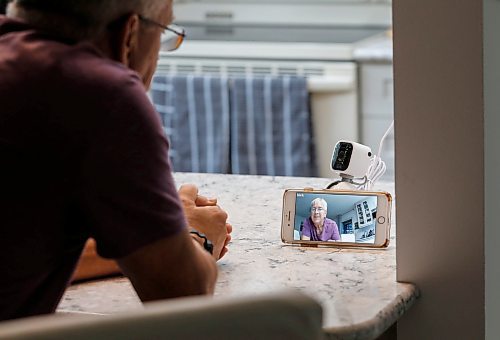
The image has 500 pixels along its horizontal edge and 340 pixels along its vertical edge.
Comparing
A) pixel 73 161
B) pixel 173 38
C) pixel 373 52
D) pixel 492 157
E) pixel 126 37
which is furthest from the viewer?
pixel 373 52

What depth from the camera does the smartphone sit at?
1.79m

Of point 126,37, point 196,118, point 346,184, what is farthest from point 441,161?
A: point 196,118

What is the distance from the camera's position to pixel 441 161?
1.60 m

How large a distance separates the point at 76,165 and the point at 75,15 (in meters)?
0.20

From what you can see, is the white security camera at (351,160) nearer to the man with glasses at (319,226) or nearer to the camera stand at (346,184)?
the camera stand at (346,184)

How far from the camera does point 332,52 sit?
4156mm

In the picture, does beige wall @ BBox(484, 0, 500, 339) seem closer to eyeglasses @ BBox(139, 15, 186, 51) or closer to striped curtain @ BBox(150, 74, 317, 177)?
eyeglasses @ BBox(139, 15, 186, 51)

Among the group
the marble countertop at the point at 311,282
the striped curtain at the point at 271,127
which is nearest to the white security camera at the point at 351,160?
the marble countertop at the point at 311,282

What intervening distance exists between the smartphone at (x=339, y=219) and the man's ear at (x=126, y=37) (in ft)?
1.61

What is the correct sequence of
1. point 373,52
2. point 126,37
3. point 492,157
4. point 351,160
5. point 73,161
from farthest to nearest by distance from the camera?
1. point 373,52
2. point 351,160
3. point 492,157
4. point 126,37
5. point 73,161

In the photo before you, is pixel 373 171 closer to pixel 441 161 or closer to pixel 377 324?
pixel 441 161

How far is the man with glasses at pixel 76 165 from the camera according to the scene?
1.28m

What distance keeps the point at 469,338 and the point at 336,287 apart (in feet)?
0.73

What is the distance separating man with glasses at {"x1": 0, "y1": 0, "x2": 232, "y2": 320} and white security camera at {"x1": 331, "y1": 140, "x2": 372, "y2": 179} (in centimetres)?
59
